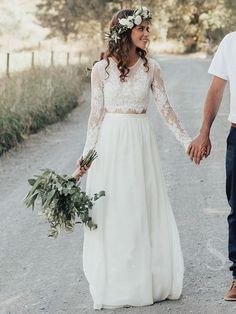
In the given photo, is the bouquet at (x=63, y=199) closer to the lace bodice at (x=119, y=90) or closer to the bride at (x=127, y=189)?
the bride at (x=127, y=189)

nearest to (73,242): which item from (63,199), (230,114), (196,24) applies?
(63,199)

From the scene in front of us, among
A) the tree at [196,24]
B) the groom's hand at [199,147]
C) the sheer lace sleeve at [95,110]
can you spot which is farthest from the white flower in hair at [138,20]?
the tree at [196,24]

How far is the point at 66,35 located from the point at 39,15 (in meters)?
3.09

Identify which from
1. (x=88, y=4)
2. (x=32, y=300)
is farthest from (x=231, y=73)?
(x=88, y=4)

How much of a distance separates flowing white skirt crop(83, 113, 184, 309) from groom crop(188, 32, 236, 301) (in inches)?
14.1

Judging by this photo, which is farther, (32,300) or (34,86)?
(34,86)

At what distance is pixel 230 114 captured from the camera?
4922 millimetres

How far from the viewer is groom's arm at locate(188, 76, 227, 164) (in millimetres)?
4934

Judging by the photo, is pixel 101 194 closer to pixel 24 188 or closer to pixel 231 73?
pixel 231 73

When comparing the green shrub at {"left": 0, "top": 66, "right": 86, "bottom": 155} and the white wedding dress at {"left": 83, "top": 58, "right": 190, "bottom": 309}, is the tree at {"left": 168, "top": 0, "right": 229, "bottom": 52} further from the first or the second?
the white wedding dress at {"left": 83, "top": 58, "right": 190, "bottom": 309}

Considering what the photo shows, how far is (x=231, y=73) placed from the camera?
4.81 m

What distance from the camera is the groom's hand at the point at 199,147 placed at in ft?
16.8

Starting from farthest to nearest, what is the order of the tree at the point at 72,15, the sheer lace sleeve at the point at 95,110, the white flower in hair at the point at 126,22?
the tree at the point at 72,15 < the sheer lace sleeve at the point at 95,110 < the white flower in hair at the point at 126,22

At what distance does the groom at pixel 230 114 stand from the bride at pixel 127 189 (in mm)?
356
